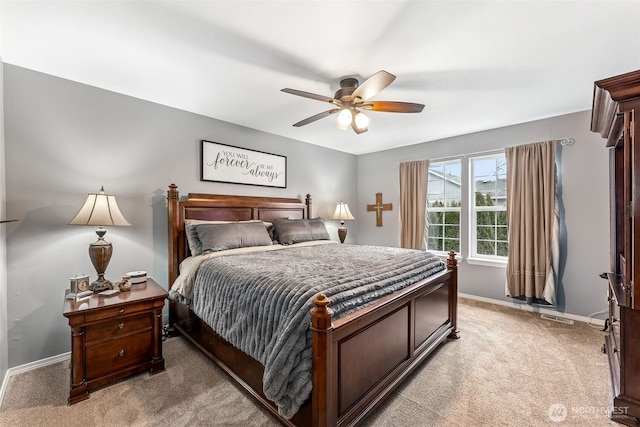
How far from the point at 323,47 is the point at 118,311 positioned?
7.85ft

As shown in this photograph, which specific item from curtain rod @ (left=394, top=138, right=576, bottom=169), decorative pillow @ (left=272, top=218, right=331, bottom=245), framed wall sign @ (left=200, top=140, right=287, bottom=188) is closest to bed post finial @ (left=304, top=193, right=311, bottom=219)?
framed wall sign @ (left=200, top=140, right=287, bottom=188)

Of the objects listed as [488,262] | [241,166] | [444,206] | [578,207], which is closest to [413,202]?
[444,206]

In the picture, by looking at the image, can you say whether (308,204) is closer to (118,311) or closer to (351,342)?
(118,311)

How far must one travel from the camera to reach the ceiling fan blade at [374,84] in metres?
1.83

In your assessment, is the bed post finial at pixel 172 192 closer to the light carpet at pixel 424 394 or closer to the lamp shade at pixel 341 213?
the light carpet at pixel 424 394

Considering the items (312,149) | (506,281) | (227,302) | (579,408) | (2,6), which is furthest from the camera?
(312,149)

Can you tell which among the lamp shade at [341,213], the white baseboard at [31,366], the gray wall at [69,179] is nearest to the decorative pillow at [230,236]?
the gray wall at [69,179]

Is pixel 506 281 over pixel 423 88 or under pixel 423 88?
under

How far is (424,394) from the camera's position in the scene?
6.23 ft

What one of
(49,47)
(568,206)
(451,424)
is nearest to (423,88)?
(568,206)

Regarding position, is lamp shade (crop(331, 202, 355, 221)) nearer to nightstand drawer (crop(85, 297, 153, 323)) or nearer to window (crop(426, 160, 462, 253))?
window (crop(426, 160, 462, 253))

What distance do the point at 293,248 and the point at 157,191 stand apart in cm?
158

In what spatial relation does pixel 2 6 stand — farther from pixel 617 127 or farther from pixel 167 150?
pixel 617 127

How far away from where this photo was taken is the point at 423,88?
2588 mm
